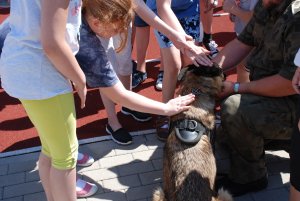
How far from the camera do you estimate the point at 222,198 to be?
9.08ft

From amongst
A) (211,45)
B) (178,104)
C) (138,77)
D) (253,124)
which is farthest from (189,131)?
Answer: (211,45)

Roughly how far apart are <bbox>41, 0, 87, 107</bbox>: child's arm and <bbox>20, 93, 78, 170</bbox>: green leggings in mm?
251

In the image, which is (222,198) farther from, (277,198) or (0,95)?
(0,95)

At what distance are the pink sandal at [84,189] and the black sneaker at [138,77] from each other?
2.04m

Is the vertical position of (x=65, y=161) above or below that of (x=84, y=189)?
above

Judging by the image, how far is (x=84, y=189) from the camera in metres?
3.34

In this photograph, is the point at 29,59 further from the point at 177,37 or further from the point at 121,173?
the point at 121,173

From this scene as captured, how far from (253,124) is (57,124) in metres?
1.60

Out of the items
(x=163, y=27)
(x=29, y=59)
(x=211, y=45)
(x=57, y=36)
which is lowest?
(x=211, y=45)

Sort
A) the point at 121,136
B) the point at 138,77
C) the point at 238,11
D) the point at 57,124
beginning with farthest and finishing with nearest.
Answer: the point at 138,77, the point at 238,11, the point at 121,136, the point at 57,124

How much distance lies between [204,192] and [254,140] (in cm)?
85

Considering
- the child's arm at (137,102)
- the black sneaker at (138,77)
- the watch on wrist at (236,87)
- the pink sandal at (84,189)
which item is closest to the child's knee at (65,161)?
the child's arm at (137,102)

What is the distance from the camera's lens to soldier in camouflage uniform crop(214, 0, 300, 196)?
2.98 metres

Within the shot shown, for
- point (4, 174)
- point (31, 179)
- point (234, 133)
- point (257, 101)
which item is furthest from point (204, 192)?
point (4, 174)
